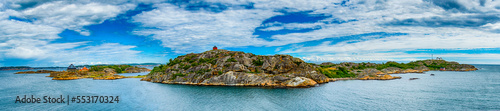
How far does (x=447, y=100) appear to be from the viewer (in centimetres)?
5681

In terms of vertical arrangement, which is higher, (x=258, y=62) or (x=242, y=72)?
(x=258, y=62)

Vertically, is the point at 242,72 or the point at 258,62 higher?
the point at 258,62

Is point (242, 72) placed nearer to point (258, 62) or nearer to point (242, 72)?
point (242, 72)

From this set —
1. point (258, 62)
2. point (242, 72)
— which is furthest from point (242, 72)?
point (258, 62)

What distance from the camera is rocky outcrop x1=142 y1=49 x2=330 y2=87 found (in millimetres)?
90938

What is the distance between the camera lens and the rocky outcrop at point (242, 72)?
298ft

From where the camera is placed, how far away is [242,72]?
9812 centimetres

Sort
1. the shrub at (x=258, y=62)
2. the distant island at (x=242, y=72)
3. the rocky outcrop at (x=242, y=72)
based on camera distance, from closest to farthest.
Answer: the rocky outcrop at (x=242, y=72) < the distant island at (x=242, y=72) < the shrub at (x=258, y=62)

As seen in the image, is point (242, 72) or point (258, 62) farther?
point (258, 62)

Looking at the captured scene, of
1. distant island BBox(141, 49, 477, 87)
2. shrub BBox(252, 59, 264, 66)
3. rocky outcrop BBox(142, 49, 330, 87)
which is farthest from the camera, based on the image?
shrub BBox(252, 59, 264, 66)

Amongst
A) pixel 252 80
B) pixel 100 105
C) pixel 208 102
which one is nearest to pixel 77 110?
pixel 100 105

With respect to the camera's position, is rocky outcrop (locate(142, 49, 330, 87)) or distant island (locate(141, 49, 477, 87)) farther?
distant island (locate(141, 49, 477, 87))

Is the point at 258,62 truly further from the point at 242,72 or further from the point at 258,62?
the point at 242,72

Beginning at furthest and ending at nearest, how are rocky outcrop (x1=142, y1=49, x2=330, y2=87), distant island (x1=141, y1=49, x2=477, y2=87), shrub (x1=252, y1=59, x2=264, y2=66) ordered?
shrub (x1=252, y1=59, x2=264, y2=66) < distant island (x1=141, y1=49, x2=477, y2=87) < rocky outcrop (x1=142, y1=49, x2=330, y2=87)
